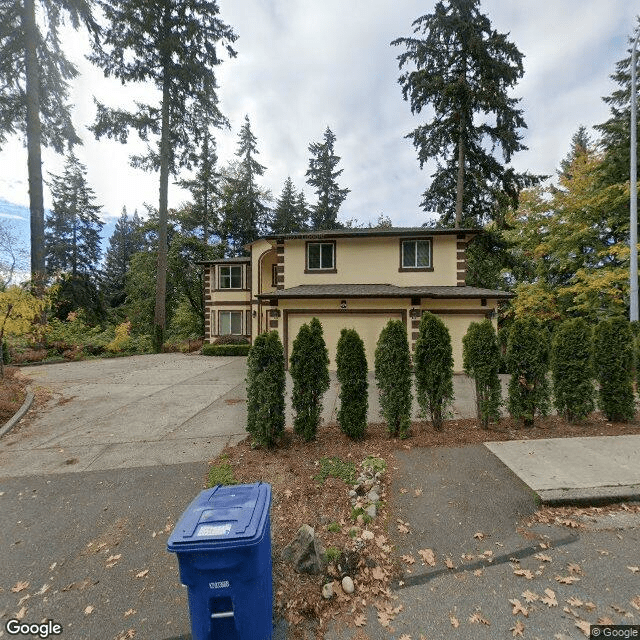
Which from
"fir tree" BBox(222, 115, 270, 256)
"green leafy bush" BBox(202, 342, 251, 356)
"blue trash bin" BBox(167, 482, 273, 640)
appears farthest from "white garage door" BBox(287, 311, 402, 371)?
"fir tree" BBox(222, 115, 270, 256)

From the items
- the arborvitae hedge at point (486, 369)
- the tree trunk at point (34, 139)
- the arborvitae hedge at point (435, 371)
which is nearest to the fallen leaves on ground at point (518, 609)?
the arborvitae hedge at point (435, 371)

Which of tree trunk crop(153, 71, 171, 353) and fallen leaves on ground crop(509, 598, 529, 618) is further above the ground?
tree trunk crop(153, 71, 171, 353)

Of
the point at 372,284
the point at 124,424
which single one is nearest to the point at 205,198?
the point at 372,284

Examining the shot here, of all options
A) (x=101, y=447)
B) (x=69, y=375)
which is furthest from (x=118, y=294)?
(x=101, y=447)

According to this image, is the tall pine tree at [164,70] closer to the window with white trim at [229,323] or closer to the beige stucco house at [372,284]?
the window with white trim at [229,323]

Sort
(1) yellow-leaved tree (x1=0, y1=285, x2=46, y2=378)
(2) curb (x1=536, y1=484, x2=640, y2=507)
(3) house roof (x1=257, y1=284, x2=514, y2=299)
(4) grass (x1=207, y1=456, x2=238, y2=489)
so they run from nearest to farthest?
(2) curb (x1=536, y1=484, x2=640, y2=507) < (4) grass (x1=207, y1=456, x2=238, y2=489) < (1) yellow-leaved tree (x1=0, y1=285, x2=46, y2=378) < (3) house roof (x1=257, y1=284, x2=514, y2=299)

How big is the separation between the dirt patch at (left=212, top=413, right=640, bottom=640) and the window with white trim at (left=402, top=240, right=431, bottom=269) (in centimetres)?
Result: 951

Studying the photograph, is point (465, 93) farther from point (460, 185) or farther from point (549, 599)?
point (549, 599)

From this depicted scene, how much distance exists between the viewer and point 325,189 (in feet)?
112

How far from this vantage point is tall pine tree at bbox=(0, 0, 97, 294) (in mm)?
14008

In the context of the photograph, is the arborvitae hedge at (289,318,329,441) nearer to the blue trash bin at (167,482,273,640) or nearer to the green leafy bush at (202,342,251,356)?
the blue trash bin at (167,482,273,640)

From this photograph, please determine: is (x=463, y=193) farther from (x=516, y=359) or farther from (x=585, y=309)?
(x=516, y=359)

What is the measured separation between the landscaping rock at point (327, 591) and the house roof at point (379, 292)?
10427 millimetres

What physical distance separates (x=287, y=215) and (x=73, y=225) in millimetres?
24506
